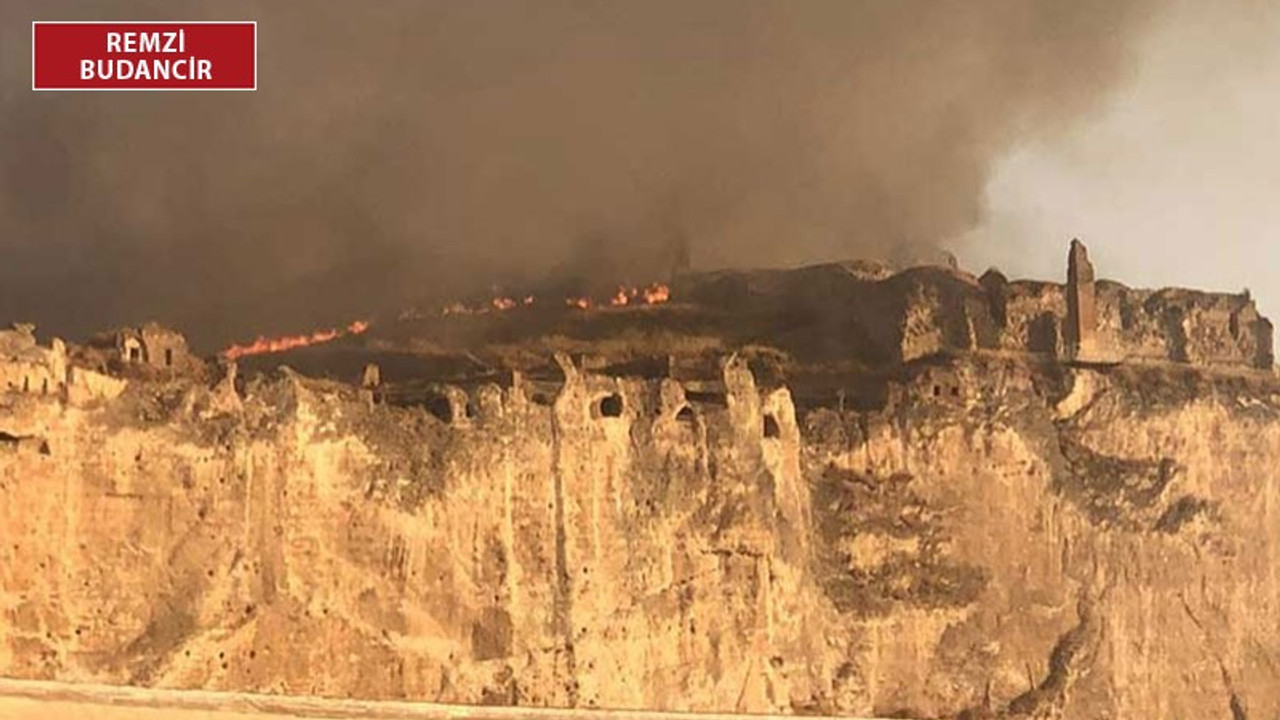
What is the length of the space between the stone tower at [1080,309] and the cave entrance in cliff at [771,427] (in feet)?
19.1

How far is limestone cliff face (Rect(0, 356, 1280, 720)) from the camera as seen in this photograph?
794 inches

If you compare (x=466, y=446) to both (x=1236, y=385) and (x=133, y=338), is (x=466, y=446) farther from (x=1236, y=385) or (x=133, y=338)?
(x=1236, y=385)

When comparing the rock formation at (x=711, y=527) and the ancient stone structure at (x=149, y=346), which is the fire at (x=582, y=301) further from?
the ancient stone structure at (x=149, y=346)

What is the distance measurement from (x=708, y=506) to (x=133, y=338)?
6690mm

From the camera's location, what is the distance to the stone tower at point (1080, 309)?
2920 cm

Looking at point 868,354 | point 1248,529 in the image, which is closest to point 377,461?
point 868,354

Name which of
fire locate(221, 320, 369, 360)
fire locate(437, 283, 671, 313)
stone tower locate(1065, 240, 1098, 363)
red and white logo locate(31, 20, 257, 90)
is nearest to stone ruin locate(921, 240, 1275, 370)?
stone tower locate(1065, 240, 1098, 363)

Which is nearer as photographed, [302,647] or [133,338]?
Answer: [302,647]

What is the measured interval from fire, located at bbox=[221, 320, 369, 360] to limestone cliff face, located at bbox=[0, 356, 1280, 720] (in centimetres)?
606

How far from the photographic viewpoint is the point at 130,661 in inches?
777

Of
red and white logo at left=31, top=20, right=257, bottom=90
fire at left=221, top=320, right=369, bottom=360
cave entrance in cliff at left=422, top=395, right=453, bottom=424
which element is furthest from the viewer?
fire at left=221, top=320, right=369, bottom=360

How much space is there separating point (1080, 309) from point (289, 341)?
1089 cm

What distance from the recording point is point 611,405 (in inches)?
950

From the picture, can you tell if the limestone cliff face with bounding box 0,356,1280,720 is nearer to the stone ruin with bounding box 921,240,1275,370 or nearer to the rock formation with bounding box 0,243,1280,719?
the rock formation with bounding box 0,243,1280,719
